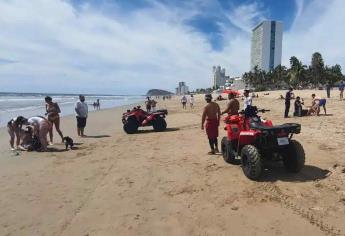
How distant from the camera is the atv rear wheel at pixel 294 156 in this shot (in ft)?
23.1

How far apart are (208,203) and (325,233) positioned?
1.80m

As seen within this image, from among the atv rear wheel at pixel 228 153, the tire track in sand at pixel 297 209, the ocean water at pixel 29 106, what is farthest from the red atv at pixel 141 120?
the tire track in sand at pixel 297 209

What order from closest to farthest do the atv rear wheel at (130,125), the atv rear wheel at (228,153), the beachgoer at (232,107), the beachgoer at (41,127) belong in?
the atv rear wheel at (228,153)
the beachgoer at (232,107)
the beachgoer at (41,127)
the atv rear wheel at (130,125)

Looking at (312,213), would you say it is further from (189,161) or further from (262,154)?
(189,161)

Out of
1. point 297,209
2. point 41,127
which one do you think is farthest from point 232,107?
point 41,127

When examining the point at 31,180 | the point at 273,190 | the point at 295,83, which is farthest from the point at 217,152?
the point at 295,83

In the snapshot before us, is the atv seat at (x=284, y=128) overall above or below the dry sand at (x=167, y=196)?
above

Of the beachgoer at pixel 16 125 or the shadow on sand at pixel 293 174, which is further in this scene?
the beachgoer at pixel 16 125

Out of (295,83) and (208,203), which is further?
(295,83)

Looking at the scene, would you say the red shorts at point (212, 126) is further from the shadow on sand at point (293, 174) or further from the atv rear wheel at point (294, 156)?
the atv rear wheel at point (294, 156)

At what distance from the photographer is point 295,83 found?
279 feet

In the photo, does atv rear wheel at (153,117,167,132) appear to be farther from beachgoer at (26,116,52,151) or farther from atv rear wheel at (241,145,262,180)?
atv rear wheel at (241,145,262,180)

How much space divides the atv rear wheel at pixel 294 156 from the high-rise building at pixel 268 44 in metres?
145

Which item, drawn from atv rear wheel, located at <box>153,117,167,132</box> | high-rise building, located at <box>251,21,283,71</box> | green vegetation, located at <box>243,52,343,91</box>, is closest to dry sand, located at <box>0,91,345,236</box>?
atv rear wheel, located at <box>153,117,167,132</box>
